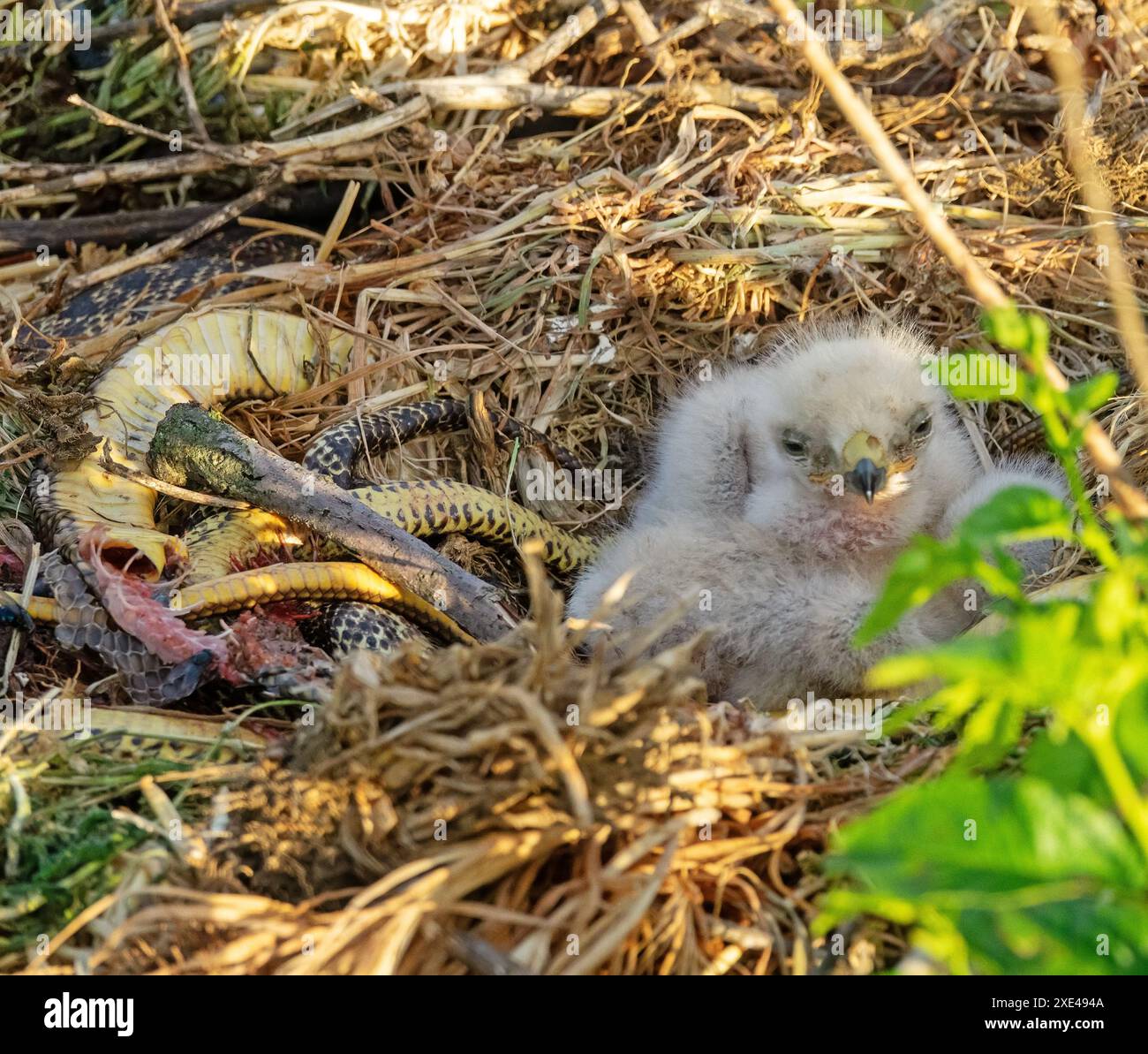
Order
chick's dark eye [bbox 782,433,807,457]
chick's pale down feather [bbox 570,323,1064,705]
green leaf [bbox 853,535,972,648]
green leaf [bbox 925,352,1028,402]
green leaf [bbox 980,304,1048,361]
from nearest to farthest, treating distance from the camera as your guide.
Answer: green leaf [bbox 853,535,972,648]
green leaf [bbox 980,304,1048,361]
green leaf [bbox 925,352,1028,402]
chick's pale down feather [bbox 570,323,1064,705]
chick's dark eye [bbox 782,433,807,457]

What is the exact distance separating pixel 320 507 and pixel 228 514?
42 centimetres

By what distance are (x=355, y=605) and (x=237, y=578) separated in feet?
1.14

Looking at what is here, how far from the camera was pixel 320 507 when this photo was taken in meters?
3.54

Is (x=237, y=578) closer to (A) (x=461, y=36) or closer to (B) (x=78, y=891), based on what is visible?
(B) (x=78, y=891)

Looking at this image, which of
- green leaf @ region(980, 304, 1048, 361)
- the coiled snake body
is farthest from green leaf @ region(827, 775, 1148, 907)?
the coiled snake body

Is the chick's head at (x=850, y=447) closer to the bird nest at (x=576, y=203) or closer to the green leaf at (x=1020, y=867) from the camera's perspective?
the bird nest at (x=576, y=203)

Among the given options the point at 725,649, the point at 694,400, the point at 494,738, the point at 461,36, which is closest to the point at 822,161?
the point at 694,400

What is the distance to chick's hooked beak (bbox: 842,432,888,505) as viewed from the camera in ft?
10.5

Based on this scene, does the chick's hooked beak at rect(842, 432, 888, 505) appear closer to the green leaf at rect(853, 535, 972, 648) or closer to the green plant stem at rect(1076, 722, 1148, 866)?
the green leaf at rect(853, 535, 972, 648)

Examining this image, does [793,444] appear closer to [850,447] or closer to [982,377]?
[850,447]

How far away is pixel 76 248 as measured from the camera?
4.58 meters

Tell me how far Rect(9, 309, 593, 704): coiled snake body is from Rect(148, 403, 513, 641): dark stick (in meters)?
0.06

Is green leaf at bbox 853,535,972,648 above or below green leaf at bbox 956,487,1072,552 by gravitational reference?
below

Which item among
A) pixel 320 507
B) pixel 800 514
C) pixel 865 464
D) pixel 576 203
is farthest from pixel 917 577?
pixel 576 203
